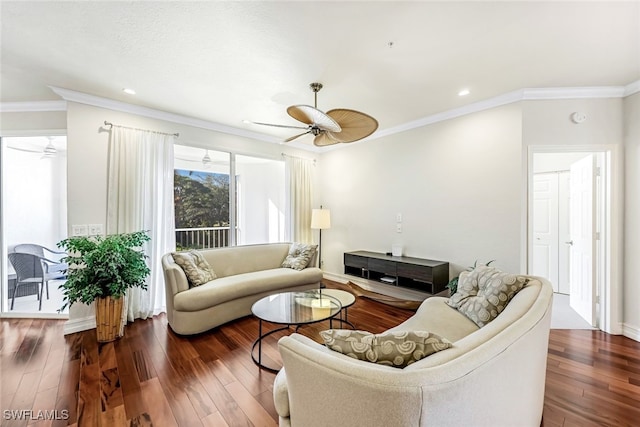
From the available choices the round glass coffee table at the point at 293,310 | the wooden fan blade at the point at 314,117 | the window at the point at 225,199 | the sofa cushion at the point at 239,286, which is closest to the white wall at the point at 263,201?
the window at the point at 225,199

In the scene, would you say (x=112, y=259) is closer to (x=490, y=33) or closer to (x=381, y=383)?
(x=381, y=383)

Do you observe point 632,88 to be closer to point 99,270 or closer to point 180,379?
point 180,379

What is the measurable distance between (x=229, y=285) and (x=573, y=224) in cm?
466

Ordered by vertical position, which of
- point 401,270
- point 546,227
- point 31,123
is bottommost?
point 401,270

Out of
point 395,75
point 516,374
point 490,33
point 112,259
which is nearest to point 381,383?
point 516,374

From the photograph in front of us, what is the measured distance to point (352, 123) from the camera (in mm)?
2373

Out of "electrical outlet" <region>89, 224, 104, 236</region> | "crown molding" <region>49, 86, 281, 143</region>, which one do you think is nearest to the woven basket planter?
"electrical outlet" <region>89, 224, 104, 236</region>

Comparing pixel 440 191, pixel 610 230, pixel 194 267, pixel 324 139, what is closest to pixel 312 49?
pixel 324 139

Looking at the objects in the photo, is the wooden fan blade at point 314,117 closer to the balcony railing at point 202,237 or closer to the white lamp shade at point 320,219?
the white lamp shade at point 320,219

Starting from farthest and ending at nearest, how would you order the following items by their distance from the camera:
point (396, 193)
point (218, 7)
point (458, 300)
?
point (396, 193), point (458, 300), point (218, 7)

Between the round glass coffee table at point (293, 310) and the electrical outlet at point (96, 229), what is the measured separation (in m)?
2.12

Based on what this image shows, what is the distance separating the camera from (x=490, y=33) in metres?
2.00

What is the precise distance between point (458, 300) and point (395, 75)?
2.22 m

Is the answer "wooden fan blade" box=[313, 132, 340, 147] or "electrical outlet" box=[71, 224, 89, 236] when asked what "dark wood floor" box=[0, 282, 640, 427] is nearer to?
"electrical outlet" box=[71, 224, 89, 236]
